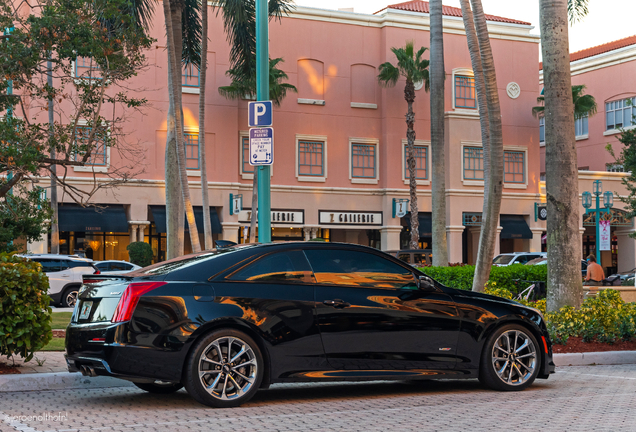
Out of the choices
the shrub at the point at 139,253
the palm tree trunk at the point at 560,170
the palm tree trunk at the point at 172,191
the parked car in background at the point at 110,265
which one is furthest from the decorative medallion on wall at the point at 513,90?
the palm tree trunk at the point at 560,170

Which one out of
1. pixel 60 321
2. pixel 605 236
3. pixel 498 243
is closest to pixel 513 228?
pixel 498 243

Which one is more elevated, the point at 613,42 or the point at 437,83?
the point at 613,42

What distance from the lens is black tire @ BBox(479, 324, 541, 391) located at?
8.21 m

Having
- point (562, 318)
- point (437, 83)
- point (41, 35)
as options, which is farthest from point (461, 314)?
point (437, 83)

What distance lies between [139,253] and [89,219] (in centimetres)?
293

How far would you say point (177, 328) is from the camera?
691 cm

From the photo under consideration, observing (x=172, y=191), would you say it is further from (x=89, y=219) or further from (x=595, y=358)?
(x=89, y=219)

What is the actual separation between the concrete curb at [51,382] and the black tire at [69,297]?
14.5m

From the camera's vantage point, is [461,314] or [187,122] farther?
[187,122]

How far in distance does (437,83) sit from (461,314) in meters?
11.6

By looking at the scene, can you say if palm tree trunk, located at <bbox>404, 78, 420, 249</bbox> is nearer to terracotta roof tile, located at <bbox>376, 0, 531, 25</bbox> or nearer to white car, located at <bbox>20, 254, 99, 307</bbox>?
terracotta roof tile, located at <bbox>376, 0, 531, 25</bbox>

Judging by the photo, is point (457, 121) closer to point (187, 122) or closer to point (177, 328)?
point (187, 122)

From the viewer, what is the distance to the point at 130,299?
6.91m

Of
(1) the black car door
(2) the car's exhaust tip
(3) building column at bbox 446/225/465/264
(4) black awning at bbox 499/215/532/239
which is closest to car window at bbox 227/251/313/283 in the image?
(1) the black car door
